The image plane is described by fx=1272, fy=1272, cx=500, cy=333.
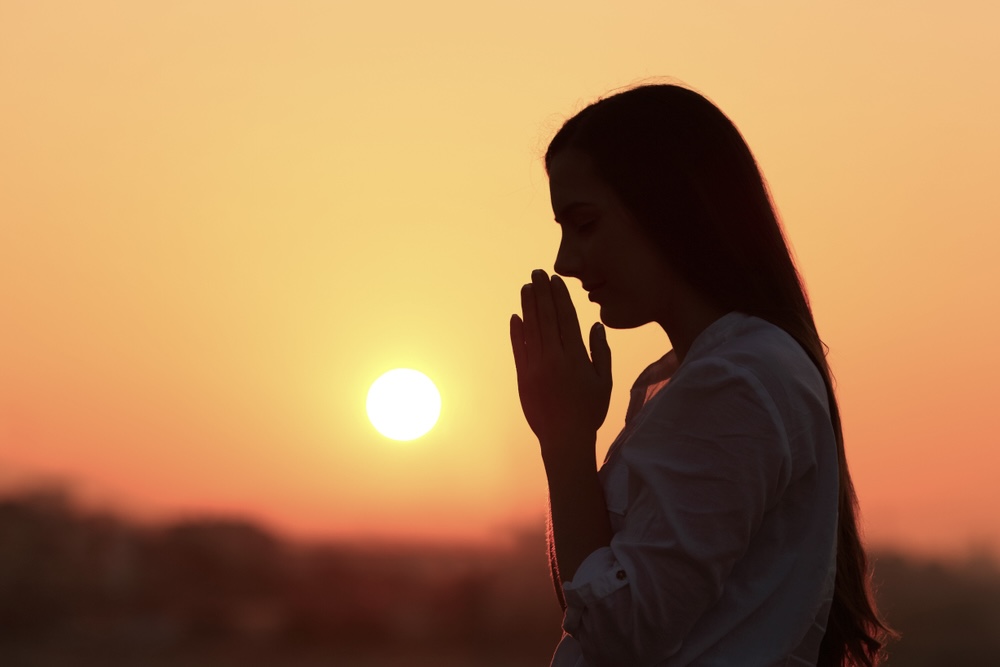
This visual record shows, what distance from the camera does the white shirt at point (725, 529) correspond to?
2.22 metres

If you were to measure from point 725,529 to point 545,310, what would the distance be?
621mm

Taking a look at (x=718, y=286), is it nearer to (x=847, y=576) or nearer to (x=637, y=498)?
(x=637, y=498)

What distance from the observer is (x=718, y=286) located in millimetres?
2504

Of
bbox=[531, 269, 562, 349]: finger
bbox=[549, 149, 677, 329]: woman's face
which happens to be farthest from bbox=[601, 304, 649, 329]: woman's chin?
bbox=[531, 269, 562, 349]: finger

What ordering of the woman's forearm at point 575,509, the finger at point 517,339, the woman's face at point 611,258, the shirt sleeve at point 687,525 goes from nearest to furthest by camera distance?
1. the shirt sleeve at point 687,525
2. the woman's forearm at point 575,509
3. the woman's face at point 611,258
4. the finger at point 517,339

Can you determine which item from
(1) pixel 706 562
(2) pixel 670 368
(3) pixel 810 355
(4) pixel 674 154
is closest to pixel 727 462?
(1) pixel 706 562

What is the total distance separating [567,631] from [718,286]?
2.39ft

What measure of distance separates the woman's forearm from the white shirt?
5 cm

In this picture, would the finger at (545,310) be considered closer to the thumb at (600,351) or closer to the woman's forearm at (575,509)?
the thumb at (600,351)

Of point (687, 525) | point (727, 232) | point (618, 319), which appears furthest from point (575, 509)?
point (727, 232)

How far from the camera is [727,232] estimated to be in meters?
2.50

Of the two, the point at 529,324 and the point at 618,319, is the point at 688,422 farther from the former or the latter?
the point at 529,324

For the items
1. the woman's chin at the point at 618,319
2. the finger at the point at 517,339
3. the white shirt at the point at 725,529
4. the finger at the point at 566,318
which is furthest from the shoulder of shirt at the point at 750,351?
the finger at the point at 517,339

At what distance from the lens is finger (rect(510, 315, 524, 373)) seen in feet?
8.68
